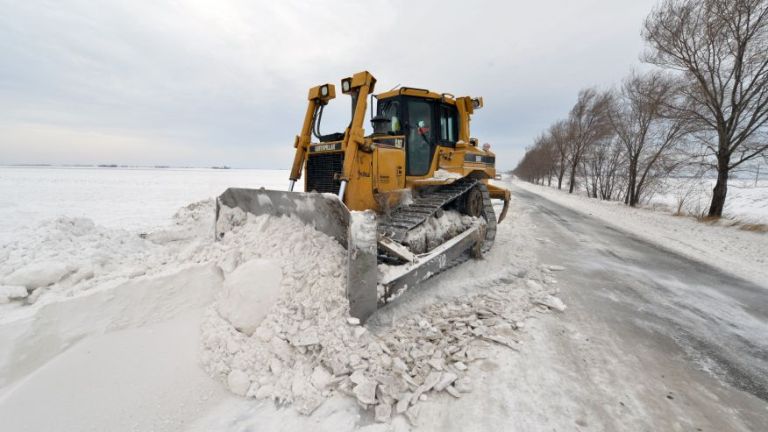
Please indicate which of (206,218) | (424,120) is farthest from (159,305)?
(424,120)

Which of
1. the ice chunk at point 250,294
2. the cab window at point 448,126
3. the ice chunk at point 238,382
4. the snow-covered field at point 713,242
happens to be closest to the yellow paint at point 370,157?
the cab window at point 448,126

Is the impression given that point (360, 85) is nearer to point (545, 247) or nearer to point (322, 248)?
point (322, 248)

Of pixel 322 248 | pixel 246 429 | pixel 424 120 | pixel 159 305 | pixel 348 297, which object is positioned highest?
pixel 424 120

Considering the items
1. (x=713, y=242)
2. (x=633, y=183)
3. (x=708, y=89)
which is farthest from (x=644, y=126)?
(x=713, y=242)

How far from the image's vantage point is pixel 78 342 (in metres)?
2.40

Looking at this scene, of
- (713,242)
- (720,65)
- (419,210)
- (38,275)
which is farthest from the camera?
(720,65)

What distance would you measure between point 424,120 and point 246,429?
4.74 m

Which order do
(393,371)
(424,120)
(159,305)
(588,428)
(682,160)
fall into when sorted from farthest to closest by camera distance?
(682,160)
(424,120)
(159,305)
(393,371)
(588,428)

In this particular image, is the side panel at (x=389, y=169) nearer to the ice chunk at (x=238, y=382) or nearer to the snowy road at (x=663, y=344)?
the snowy road at (x=663, y=344)

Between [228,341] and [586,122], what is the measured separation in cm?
3139

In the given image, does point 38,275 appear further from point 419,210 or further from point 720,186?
point 720,186

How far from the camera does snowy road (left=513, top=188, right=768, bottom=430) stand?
2.12m

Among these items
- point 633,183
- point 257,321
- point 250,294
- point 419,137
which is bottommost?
point 257,321

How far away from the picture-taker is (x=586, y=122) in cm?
2686
